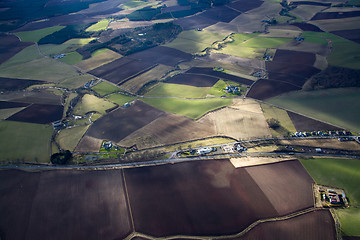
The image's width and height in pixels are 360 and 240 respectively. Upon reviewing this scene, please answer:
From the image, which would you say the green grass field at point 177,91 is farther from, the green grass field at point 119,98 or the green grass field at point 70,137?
the green grass field at point 70,137

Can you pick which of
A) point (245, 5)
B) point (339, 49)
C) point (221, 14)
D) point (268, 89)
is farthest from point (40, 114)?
point (245, 5)

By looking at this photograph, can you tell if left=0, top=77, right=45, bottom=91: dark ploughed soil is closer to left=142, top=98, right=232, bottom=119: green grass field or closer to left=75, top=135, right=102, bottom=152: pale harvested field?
left=75, top=135, right=102, bottom=152: pale harvested field

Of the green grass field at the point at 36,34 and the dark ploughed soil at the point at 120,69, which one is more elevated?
the green grass field at the point at 36,34

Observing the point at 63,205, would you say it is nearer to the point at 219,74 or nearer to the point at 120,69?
the point at 120,69

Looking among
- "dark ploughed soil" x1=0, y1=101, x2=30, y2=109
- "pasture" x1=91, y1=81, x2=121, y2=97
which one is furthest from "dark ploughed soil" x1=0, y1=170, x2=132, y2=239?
"pasture" x1=91, y1=81, x2=121, y2=97

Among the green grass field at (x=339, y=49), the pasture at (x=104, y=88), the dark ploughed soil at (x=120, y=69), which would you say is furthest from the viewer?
the dark ploughed soil at (x=120, y=69)

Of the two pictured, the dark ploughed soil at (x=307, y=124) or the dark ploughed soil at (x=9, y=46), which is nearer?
the dark ploughed soil at (x=307, y=124)

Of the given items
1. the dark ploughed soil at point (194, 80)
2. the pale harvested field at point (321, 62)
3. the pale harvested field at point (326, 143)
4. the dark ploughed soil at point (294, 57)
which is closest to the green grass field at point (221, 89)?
the dark ploughed soil at point (194, 80)
